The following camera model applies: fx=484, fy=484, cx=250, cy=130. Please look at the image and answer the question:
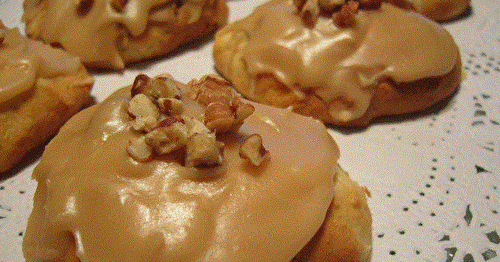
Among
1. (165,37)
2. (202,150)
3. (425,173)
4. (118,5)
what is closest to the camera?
(202,150)

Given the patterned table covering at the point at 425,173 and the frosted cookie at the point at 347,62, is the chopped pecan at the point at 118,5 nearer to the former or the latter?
the patterned table covering at the point at 425,173

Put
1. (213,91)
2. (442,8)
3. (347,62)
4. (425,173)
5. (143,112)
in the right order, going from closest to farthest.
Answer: (143,112), (213,91), (425,173), (347,62), (442,8)

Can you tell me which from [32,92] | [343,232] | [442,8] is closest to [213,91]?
[343,232]

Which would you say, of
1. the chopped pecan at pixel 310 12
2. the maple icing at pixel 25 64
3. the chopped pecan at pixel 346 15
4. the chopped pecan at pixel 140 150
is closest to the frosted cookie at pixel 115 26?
the maple icing at pixel 25 64

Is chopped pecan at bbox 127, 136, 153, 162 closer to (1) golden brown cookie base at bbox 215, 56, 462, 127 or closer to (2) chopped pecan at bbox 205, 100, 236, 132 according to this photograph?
(2) chopped pecan at bbox 205, 100, 236, 132

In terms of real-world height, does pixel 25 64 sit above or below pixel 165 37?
above

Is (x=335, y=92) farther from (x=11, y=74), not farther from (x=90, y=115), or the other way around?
(x=11, y=74)

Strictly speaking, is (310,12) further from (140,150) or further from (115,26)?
(140,150)
